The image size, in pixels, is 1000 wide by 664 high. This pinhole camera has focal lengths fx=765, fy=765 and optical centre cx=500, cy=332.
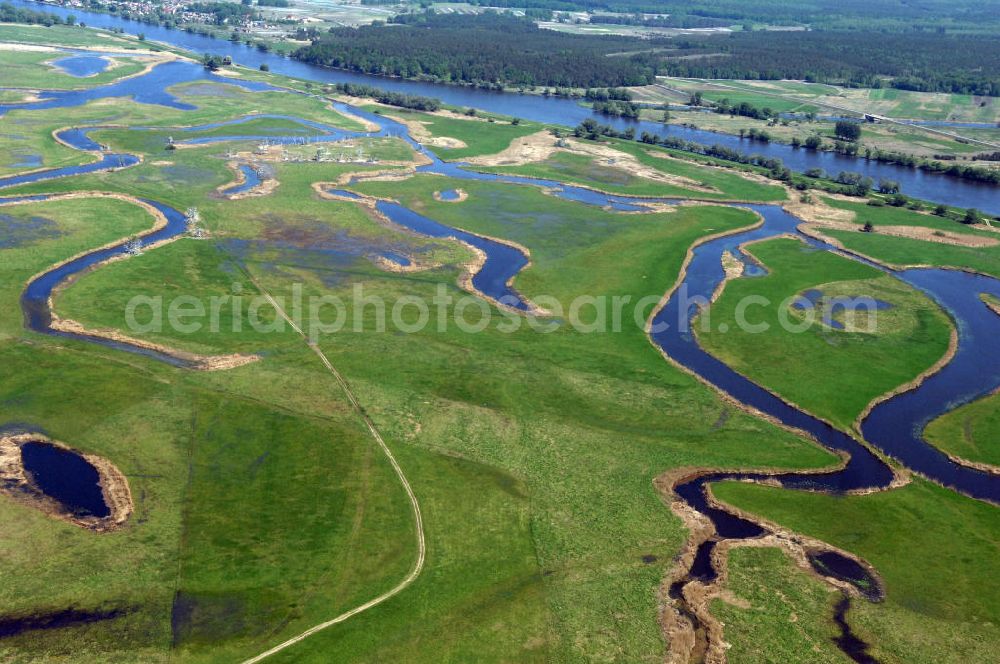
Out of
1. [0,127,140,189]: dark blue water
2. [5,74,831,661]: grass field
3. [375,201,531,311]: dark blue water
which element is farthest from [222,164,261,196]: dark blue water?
[5,74,831,661]: grass field

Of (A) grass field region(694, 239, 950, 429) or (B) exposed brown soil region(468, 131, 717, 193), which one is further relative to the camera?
(B) exposed brown soil region(468, 131, 717, 193)

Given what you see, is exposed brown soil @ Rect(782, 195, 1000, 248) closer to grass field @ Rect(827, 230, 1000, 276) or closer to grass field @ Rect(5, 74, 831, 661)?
grass field @ Rect(827, 230, 1000, 276)

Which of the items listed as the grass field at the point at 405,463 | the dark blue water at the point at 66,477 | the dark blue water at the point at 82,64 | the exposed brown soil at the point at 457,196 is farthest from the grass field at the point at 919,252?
the dark blue water at the point at 82,64

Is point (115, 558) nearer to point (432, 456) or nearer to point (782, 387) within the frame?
point (432, 456)

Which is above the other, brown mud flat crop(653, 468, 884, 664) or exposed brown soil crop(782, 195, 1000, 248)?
exposed brown soil crop(782, 195, 1000, 248)

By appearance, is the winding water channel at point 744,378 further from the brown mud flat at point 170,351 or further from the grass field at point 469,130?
the grass field at point 469,130

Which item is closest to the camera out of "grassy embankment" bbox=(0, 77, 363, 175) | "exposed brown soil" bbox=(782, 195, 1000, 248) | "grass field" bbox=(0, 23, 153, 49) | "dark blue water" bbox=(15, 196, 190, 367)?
"dark blue water" bbox=(15, 196, 190, 367)
